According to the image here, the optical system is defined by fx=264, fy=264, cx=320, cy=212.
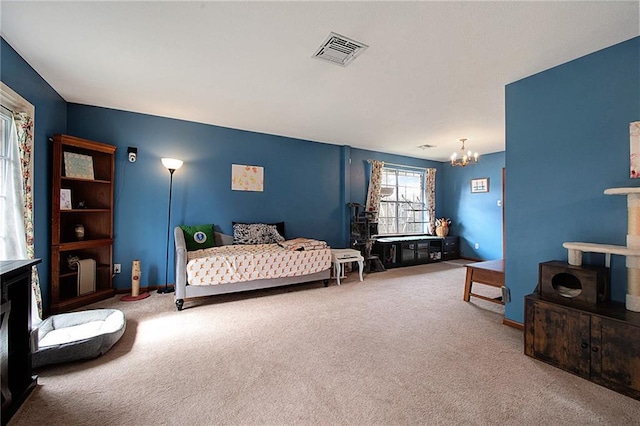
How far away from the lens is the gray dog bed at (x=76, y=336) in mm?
1787

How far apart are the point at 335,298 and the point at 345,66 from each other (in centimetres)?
261

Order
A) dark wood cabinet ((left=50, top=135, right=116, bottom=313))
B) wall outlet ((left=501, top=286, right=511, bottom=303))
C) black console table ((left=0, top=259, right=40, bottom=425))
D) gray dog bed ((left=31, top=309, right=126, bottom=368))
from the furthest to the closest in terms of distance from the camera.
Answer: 1. dark wood cabinet ((left=50, top=135, right=116, bottom=313))
2. wall outlet ((left=501, top=286, right=511, bottom=303))
3. gray dog bed ((left=31, top=309, right=126, bottom=368))
4. black console table ((left=0, top=259, right=40, bottom=425))

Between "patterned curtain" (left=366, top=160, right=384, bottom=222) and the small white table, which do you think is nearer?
the small white table

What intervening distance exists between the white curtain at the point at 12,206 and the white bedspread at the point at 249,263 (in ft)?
4.38

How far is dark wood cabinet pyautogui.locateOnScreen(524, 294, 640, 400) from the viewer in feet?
5.15

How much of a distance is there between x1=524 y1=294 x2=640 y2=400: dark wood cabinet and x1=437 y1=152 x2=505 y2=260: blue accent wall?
4.20 metres

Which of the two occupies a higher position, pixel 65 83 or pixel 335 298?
pixel 65 83

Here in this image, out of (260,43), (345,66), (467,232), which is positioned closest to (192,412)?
(260,43)

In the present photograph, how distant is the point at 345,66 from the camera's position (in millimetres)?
2330

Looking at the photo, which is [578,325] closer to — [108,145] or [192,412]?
[192,412]

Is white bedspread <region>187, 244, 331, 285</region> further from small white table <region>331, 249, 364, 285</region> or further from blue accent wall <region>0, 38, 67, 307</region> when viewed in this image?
blue accent wall <region>0, 38, 67, 307</region>

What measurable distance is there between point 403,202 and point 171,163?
4868 millimetres

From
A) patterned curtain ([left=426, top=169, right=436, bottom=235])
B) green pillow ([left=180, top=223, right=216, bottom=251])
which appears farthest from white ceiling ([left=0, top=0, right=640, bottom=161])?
patterned curtain ([left=426, top=169, right=436, bottom=235])

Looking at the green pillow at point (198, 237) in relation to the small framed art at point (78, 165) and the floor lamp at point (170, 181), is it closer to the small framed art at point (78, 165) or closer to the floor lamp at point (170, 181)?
the floor lamp at point (170, 181)
